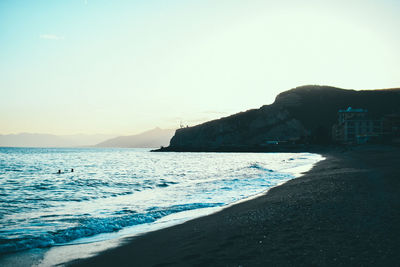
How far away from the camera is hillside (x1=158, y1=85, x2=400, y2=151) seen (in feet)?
538

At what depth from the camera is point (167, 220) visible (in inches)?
383

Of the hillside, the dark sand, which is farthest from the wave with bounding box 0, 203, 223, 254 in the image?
the hillside

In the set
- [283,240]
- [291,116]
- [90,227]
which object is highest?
[291,116]

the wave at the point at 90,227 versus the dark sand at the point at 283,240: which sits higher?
the dark sand at the point at 283,240

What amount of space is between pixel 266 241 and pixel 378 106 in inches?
7610

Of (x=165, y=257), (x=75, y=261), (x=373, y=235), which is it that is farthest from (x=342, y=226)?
(x=75, y=261)

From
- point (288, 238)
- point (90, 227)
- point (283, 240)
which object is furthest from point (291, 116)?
point (283, 240)

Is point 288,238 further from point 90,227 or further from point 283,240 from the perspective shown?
point 90,227

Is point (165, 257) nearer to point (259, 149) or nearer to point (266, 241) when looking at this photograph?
point (266, 241)

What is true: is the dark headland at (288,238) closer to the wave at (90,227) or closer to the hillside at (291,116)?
the wave at (90,227)

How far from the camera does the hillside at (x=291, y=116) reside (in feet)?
538

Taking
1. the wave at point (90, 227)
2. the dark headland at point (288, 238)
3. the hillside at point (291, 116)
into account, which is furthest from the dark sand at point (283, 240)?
the hillside at point (291, 116)

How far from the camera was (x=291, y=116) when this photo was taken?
169 m

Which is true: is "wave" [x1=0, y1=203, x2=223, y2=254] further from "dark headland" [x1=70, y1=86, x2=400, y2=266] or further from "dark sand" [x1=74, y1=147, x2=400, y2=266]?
"dark sand" [x1=74, y1=147, x2=400, y2=266]
